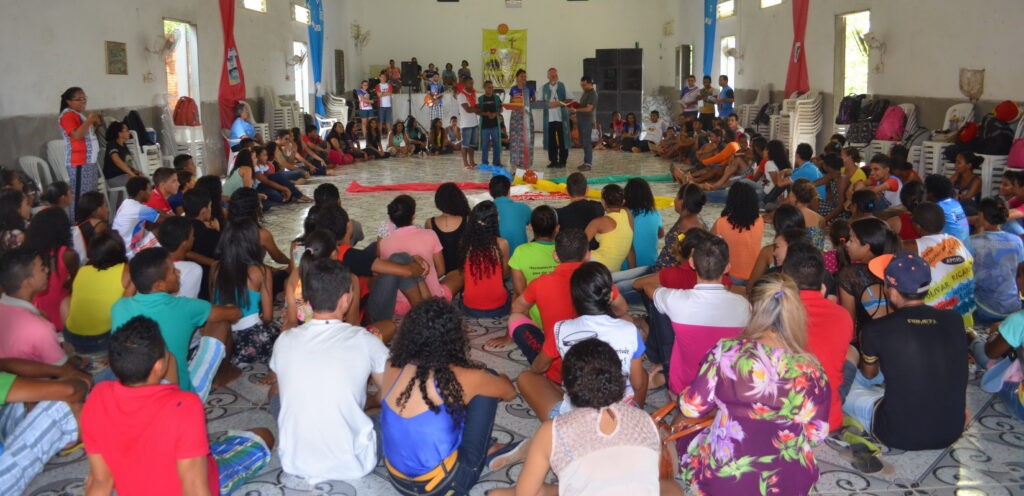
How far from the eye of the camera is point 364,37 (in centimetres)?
1938

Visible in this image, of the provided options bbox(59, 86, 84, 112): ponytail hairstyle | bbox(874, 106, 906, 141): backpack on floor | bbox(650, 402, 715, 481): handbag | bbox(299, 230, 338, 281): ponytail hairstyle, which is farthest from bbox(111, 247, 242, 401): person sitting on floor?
bbox(874, 106, 906, 141): backpack on floor

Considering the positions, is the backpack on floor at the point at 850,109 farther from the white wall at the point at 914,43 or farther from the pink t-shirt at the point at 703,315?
the pink t-shirt at the point at 703,315

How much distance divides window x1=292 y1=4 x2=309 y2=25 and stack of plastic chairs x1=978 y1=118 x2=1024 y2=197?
36.7ft

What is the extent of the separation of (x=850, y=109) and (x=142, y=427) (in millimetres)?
10061

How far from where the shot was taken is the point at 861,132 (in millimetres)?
10125

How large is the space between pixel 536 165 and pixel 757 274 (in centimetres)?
838

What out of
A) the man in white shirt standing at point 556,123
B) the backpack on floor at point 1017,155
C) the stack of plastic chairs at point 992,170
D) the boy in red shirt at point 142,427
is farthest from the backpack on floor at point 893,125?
the boy in red shirt at point 142,427

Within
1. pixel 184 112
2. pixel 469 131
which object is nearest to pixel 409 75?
pixel 469 131

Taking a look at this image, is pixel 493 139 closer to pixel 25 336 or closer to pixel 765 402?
pixel 25 336

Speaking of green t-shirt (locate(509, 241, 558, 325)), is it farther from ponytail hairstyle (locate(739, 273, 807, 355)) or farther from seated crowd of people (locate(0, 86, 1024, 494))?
ponytail hairstyle (locate(739, 273, 807, 355))

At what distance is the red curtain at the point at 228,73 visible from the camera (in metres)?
11.7

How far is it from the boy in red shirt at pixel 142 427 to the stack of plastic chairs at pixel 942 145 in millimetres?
7622

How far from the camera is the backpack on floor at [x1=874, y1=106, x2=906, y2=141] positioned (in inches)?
377

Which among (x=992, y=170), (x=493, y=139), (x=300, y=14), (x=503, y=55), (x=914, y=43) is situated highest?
(x=300, y=14)
